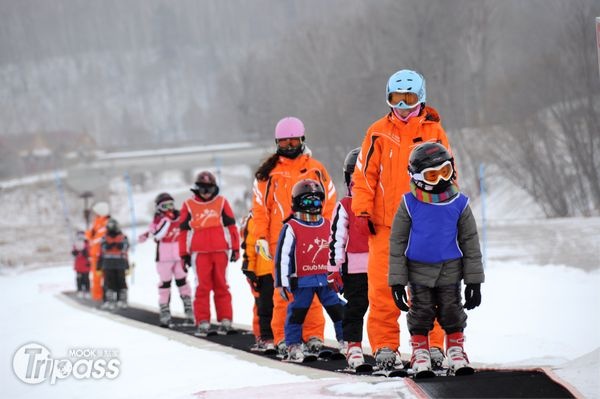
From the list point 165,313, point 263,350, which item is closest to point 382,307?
point 263,350

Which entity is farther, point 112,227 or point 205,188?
point 112,227

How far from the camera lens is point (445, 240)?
6484 millimetres

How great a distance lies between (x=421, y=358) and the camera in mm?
6559

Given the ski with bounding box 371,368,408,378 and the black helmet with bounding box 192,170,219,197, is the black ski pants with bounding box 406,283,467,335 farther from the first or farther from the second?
the black helmet with bounding box 192,170,219,197

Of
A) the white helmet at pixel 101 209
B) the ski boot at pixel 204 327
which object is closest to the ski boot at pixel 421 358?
the ski boot at pixel 204 327

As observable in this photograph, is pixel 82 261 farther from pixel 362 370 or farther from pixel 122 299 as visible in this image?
pixel 362 370

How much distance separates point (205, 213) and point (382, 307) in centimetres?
507

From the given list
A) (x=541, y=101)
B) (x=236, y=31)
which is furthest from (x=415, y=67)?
(x=236, y=31)

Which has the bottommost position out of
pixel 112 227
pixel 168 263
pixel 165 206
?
pixel 168 263

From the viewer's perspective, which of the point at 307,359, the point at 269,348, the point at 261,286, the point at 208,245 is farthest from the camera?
the point at 208,245

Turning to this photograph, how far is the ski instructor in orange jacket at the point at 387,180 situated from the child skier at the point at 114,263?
36.7ft

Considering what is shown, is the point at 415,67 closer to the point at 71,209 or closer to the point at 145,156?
the point at 71,209

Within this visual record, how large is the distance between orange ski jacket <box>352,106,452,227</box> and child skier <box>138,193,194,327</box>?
6764 mm

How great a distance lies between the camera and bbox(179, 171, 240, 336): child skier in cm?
1166
